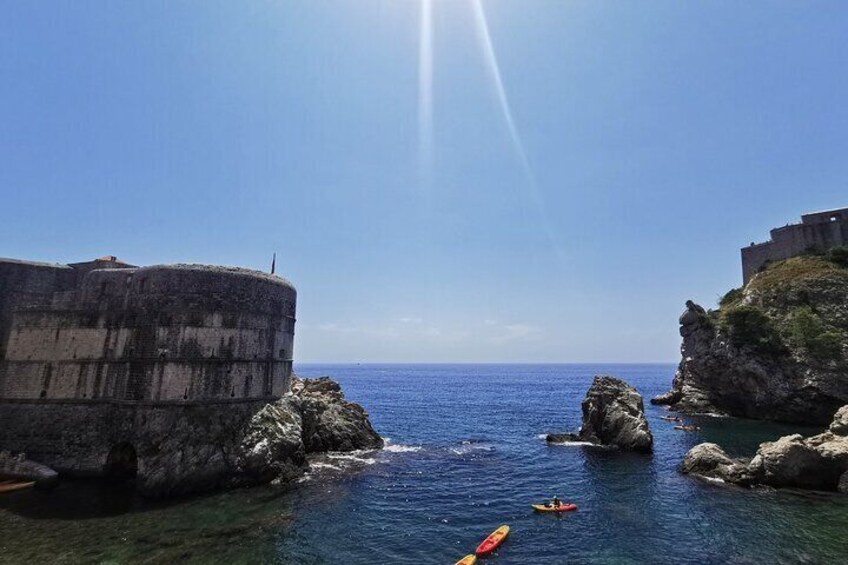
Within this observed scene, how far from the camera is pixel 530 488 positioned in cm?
2998

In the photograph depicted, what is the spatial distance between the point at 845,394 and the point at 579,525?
39.7m

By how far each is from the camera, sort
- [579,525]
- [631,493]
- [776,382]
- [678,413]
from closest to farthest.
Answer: [579,525] < [631,493] < [776,382] < [678,413]

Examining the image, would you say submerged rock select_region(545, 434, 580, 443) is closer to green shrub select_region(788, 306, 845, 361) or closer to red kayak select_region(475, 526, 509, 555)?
red kayak select_region(475, 526, 509, 555)

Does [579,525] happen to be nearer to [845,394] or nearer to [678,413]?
[845,394]

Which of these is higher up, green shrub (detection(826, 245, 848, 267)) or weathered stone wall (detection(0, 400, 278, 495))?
green shrub (detection(826, 245, 848, 267))

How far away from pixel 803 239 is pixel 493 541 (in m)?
66.8

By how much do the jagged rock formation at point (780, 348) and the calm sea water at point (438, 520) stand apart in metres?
23.0

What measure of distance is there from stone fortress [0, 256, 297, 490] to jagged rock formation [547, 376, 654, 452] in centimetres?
3139

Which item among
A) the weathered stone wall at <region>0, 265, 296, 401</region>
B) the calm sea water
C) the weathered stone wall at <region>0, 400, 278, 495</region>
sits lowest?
the calm sea water

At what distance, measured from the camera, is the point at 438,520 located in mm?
24062

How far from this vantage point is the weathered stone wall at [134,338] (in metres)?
28.9

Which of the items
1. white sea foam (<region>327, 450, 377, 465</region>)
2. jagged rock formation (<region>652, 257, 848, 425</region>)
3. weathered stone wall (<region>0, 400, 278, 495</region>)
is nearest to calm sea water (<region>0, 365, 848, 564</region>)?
white sea foam (<region>327, 450, 377, 465</region>)

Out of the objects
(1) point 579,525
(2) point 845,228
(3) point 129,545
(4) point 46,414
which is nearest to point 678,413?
(2) point 845,228

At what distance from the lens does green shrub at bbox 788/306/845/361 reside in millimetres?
46219
